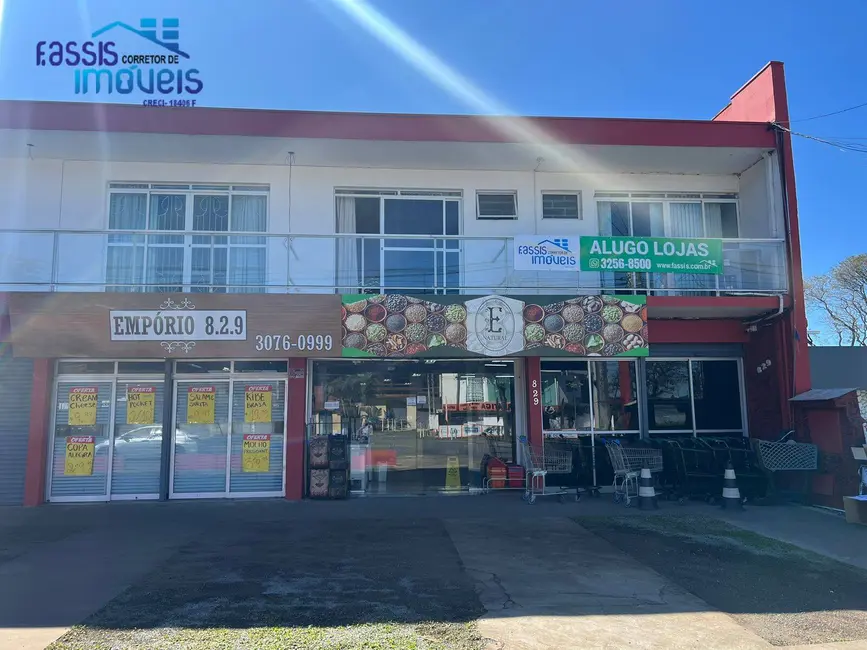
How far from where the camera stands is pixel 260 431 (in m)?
11.9

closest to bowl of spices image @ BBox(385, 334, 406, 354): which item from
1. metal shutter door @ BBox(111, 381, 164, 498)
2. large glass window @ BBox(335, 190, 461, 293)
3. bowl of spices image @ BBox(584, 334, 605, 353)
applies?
large glass window @ BBox(335, 190, 461, 293)

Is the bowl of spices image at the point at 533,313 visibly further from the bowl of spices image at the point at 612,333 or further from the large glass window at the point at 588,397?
the large glass window at the point at 588,397

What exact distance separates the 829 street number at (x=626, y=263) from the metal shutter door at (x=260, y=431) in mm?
6338

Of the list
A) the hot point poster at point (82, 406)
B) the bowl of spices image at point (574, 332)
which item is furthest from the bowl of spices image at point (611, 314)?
the hot point poster at point (82, 406)

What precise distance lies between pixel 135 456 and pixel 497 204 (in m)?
8.45

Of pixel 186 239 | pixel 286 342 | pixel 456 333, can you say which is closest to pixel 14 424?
pixel 186 239

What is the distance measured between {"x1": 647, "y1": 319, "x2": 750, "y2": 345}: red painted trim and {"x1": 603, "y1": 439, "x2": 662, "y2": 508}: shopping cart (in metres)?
2.40

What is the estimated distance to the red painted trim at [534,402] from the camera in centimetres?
1223

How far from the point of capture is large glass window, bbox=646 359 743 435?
12.9 meters

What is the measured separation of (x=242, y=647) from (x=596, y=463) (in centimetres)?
912

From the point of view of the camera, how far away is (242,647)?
4855 mm

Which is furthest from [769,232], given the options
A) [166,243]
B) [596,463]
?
[166,243]

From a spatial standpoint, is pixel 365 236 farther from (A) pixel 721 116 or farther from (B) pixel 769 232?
(A) pixel 721 116

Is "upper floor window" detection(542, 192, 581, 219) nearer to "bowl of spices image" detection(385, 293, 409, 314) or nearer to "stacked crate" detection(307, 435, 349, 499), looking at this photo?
"bowl of spices image" detection(385, 293, 409, 314)
